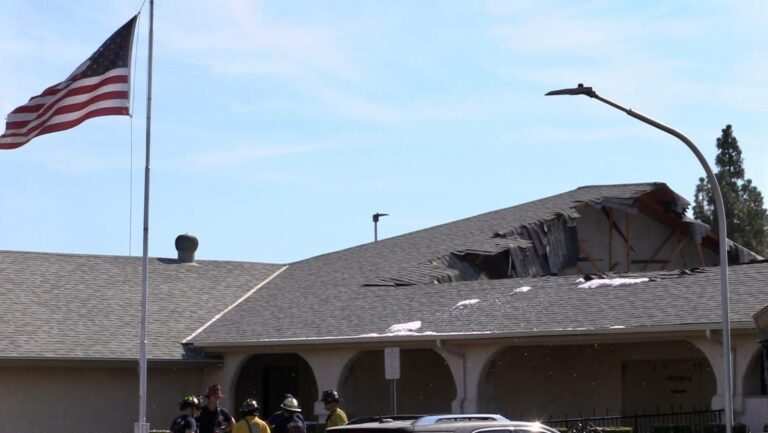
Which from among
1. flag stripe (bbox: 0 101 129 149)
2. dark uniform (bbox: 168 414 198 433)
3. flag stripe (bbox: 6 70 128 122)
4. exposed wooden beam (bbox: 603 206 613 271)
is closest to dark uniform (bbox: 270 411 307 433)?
dark uniform (bbox: 168 414 198 433)

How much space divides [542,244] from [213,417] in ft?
59.4

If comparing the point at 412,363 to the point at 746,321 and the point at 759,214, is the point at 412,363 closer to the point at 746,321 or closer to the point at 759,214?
the point at 746,321

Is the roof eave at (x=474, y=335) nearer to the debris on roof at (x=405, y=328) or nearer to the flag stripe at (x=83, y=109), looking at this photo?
the debris on roof at (x=405, y=328)

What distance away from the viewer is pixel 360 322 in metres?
28.4

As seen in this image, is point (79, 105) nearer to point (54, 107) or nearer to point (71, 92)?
point (71, 92)

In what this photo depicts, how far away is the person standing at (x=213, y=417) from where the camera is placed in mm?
16469

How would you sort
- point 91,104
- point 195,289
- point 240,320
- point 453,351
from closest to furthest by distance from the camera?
point 91,104
point 453,351
point 240,320
point 195,289

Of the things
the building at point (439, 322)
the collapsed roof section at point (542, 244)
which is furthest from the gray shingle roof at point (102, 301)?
the collapsed roof section at point (542, 244)

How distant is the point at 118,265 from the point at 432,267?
7.73 m

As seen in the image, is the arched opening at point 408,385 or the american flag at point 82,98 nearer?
the american flag at point 82,98

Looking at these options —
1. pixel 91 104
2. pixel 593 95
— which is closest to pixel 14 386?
pixel 91 104

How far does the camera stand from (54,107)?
2194cm

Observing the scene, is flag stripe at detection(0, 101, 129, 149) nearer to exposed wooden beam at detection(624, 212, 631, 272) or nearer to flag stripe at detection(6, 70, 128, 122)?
flag stripe at detection(6, 70, 128, 122)

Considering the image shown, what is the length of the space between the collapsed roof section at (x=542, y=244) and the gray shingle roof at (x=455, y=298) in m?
0.14
